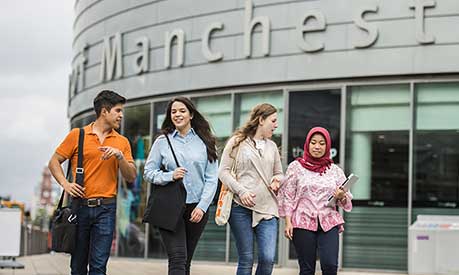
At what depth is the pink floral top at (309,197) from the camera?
6.91 metres

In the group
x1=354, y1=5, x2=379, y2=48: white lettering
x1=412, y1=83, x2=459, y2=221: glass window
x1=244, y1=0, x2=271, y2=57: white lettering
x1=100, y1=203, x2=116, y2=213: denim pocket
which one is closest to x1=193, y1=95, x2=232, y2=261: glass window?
x1=244, y1=0, x2=271, y2=57: white lettering

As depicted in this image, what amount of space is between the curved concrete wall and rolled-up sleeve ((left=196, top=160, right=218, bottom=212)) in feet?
25.7

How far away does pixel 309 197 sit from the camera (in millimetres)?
6973

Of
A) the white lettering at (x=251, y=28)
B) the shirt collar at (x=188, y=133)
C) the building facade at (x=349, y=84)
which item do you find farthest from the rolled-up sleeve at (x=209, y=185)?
the white lettering at (x=251, y=28)

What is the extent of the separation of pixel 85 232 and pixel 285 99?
346 inches

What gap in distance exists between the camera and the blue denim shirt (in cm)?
654

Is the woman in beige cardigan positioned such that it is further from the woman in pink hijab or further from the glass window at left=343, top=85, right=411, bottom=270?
the glass window at left=343, top=85, right=411, bottom=270

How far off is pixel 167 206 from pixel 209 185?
399 millimetres

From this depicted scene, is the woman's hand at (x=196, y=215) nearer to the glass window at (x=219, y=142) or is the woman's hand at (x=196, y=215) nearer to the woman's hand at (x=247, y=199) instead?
the woman's hand at (x=247, y=199)

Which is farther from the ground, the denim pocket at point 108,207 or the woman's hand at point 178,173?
the woman's hand at point 178,173

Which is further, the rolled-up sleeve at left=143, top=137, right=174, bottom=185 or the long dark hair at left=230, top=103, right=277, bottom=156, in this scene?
the long dark hair at left=230, top=103, right=277, bottom=156

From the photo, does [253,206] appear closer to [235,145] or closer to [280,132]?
[235,145]

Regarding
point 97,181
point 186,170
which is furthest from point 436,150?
point 97,181

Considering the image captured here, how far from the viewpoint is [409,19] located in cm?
1388
